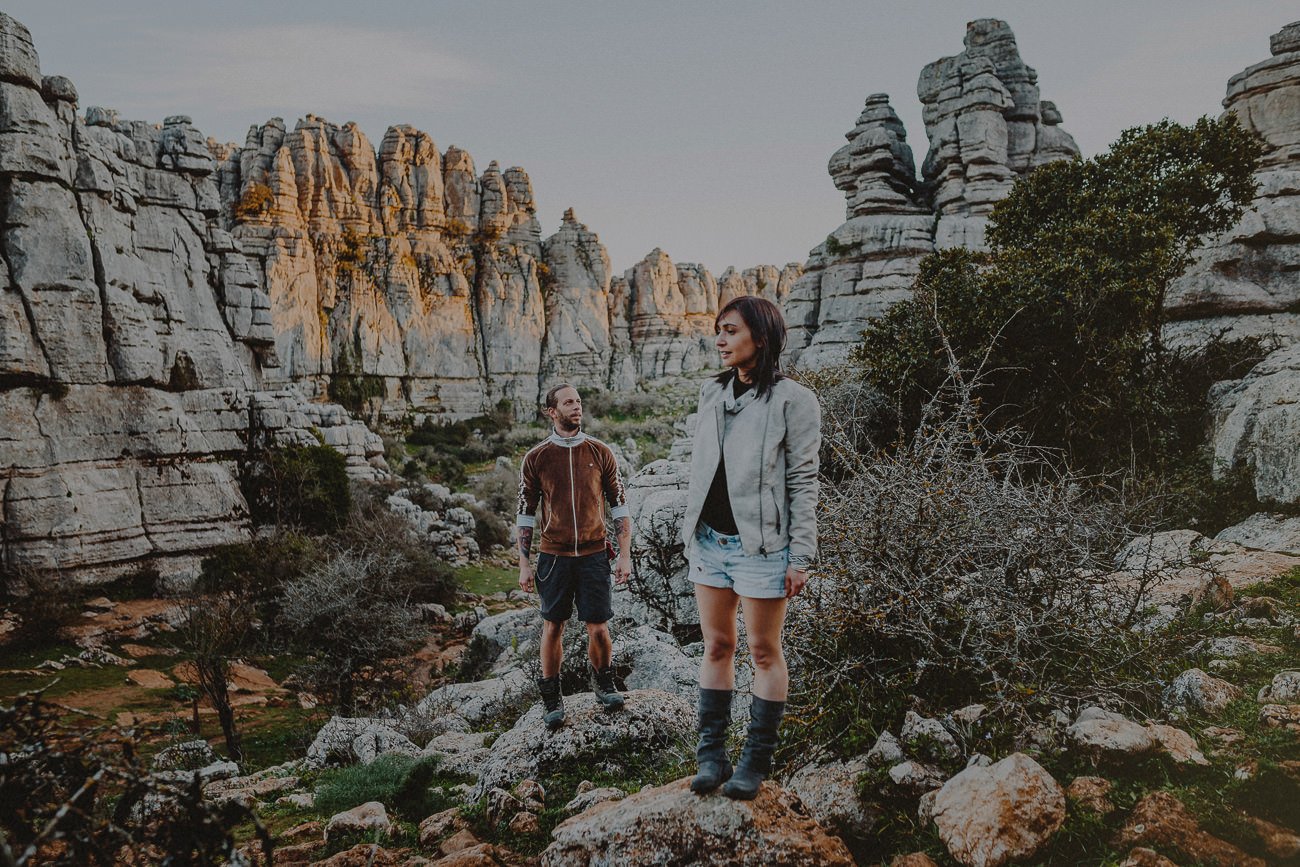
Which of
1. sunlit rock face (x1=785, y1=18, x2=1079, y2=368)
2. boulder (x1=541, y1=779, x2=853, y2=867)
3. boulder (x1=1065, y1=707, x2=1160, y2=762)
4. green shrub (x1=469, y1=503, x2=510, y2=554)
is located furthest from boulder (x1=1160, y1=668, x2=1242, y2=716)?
sunlit rock face (x1=785, y1=18, x2=1079, y2=368)

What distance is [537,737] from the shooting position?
4238 millimetres

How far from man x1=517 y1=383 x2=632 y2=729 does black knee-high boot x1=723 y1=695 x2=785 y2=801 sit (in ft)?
5.17

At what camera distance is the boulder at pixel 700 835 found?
2529 mm

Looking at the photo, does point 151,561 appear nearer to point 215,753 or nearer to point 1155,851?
point 215,753

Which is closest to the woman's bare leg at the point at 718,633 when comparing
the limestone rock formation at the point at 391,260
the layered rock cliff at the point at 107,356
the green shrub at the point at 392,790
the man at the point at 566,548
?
the man at the point at 566,548

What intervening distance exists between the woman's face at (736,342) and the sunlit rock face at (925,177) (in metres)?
19.1

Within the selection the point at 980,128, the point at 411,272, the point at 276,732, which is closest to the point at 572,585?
the point at 276,732

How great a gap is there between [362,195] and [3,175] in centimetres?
3218

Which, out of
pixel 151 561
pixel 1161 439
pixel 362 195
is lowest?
pixel 151 561

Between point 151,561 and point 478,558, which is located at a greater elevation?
point 151,561

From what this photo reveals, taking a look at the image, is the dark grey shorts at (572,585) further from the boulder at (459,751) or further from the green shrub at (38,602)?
the green shrub at (38,602)

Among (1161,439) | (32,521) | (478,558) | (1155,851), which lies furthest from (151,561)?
(1161,439)

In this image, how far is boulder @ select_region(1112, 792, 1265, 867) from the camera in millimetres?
2352

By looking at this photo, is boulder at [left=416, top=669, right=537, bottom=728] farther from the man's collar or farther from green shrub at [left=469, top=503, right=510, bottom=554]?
green shrub at [left=469, top=503, right=510, bottom=554]
